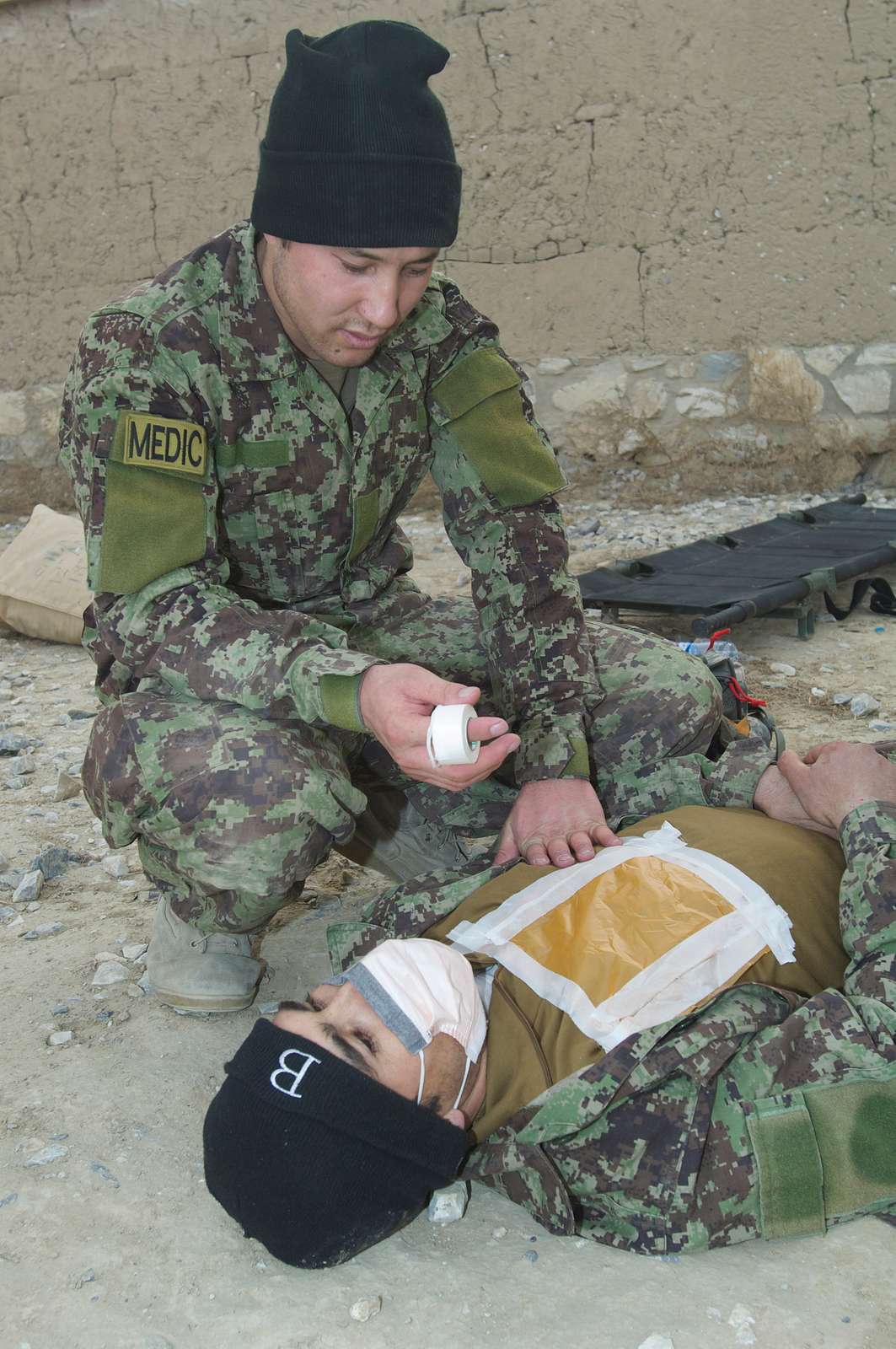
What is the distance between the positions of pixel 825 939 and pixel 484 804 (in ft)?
2.69

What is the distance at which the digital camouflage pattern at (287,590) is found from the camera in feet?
6.65

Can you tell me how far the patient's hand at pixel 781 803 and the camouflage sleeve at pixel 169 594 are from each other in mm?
808

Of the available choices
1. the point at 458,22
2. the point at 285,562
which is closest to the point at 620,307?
the point at 458,22

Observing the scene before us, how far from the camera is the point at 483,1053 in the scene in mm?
1738

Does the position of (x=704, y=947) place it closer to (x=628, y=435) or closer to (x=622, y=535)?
(x=622, y=535)

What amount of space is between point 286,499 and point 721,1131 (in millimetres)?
1360

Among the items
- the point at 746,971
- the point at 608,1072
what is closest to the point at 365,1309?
the point at 608,1072

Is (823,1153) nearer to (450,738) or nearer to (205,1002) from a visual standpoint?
(450,738)

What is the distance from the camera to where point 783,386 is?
5.50m

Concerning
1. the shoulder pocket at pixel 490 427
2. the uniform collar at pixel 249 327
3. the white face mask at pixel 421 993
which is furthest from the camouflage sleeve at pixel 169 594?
the shoulder pocket at pixel 490 427

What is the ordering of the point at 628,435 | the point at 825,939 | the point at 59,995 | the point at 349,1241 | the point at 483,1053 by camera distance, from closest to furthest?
the point at 349,1241 < the point at 483,1053 < the point at 825,939 < the point at 59,995 < the point at 628,435

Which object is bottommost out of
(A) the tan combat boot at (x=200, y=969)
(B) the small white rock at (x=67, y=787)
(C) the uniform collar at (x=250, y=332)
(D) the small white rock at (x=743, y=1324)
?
(B) the small white rock at (x=67, y=787)

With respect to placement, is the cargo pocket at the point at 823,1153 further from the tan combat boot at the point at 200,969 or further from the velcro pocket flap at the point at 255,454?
the velcro pocket flap at the point at 255,454

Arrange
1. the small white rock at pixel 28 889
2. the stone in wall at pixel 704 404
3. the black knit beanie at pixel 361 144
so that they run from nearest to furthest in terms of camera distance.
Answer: the black knit beanie at pixel 361 144, the small white rock at pixel 28 889, the stone in wall at pixel 704 404
